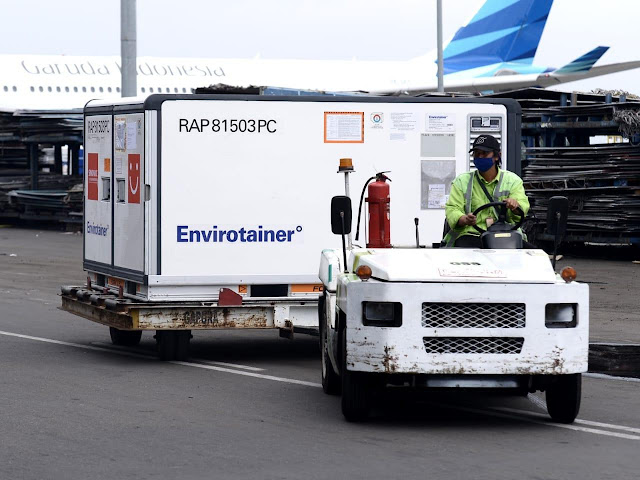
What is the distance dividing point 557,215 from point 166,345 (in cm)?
475

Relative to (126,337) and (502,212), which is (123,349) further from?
(502,212)

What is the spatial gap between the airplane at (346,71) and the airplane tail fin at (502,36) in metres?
0.04

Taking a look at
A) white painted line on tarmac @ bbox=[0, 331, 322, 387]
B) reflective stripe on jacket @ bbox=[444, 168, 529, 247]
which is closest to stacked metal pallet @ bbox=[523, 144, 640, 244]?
white painted line on tarmac @ bbox=[0, 331, 322, 387]

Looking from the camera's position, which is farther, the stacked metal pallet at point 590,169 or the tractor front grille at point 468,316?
the stacked metal pallet at point 590,169

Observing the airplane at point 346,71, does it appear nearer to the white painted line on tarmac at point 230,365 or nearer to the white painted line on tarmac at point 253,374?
the white painted line on tarmac at point 230,365

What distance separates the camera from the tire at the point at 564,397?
9.20m

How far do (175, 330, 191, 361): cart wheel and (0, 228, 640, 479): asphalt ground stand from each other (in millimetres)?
109

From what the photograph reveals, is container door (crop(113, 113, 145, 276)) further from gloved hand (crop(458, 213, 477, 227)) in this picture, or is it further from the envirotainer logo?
gloved hand (crop(458, 213, 477, 227))

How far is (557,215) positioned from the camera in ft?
30.2

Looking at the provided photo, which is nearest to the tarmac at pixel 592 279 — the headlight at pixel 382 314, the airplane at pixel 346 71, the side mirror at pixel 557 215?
the side mirror at pixel 557 215

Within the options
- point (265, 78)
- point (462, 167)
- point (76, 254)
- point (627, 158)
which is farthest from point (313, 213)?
point (265, 78)

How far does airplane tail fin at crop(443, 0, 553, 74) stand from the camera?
198 feet

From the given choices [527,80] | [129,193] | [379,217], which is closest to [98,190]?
[129,193]

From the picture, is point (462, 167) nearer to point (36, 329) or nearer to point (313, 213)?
point (313, 213)
